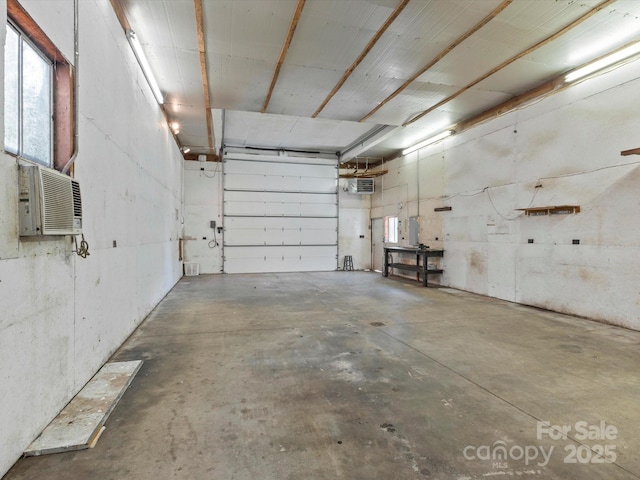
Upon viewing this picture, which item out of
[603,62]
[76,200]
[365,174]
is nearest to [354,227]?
[365,174]

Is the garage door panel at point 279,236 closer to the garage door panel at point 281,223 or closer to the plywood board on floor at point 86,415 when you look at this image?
the garage door panel at point 281,223

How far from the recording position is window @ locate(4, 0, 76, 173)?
178 centimetres

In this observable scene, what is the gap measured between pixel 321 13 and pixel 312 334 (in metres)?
3.75

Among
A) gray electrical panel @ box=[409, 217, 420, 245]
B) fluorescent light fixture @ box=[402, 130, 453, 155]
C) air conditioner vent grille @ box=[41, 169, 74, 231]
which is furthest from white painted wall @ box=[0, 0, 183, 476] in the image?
gray electrical panel @ box=[409, 217, 420, 245]

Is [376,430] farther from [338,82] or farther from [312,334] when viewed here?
[338,82]

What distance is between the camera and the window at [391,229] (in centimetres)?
1048

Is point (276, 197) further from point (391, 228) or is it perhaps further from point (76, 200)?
point (76, 200)

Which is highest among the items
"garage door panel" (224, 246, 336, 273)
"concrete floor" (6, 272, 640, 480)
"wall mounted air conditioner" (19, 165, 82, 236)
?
"wall mounted air conditioner" (19, 165, 82, 236)

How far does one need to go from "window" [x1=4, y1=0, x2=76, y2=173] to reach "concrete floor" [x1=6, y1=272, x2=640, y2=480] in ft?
5.96

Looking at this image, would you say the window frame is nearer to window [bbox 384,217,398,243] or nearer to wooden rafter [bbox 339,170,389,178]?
window [bbox 384,217,398,243]

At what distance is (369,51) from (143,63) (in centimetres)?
310

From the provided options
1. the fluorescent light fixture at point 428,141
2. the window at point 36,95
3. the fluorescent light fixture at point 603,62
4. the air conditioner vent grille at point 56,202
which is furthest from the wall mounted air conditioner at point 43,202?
the fluorescent light fixture at point 428,141

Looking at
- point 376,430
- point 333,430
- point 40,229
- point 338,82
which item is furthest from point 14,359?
point 338,82

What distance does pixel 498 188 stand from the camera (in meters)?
6.25
